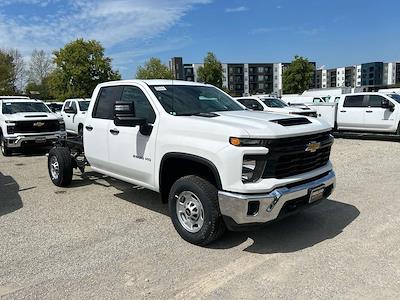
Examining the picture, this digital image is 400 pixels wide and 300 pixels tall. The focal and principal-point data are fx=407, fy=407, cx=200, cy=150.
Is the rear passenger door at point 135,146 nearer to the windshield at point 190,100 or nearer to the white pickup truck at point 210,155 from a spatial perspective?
the white pickup truck at point 210,155

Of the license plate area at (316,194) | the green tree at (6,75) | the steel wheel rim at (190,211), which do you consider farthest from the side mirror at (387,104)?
the green tree at (6,75)

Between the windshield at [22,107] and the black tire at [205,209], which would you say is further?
the windshield at [22,107]

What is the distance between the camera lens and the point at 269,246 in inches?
187

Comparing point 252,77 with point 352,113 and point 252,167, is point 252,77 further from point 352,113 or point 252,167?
point 252,167

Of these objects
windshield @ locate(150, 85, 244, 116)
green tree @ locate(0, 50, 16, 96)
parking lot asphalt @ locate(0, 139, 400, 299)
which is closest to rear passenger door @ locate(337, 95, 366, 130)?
parking lot asphalt @ locate(0, 139, 400, 299)

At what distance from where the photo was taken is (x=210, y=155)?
14.6ft

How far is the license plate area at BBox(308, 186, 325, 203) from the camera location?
15.6 ft

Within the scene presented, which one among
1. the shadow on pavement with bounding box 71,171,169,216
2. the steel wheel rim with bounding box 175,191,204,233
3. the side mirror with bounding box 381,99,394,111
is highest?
the side mirror with bounding box 381,99,394,111

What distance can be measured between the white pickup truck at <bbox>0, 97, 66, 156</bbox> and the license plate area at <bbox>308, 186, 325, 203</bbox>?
9858 millimetres

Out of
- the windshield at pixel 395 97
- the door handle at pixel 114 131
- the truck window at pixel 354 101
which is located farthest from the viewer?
the truck window at pixel 354 101

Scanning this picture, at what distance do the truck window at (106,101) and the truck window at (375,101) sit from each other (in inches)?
488

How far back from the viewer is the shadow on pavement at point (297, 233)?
4738mm

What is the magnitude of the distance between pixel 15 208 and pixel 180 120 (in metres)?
3.47

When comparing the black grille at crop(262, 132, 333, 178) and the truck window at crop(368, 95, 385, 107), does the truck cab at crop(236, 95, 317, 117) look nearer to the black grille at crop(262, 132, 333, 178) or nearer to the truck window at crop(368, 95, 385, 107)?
the truck window at crop(368, 95, 385, 107)
